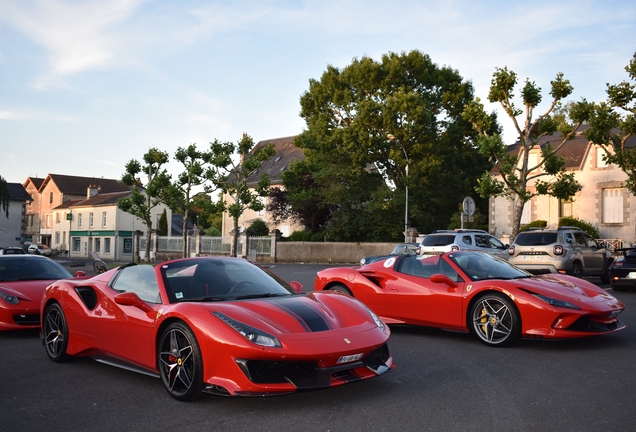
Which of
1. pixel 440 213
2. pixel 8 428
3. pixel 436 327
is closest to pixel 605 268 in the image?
pixel 436 327

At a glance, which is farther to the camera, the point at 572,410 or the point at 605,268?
the point at 605,268

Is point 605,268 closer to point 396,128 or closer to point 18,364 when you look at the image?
point 18,364

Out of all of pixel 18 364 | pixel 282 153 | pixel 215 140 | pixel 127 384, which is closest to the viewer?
pixel 127 384

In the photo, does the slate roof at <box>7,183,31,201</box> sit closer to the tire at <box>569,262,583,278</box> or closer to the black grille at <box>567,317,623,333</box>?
the tire at <box>569,262,583,278</box>

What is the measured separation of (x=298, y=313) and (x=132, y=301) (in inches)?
65.3

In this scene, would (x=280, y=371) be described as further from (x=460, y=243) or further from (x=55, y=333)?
(x=460, y=243)

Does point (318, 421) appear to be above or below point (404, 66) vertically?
below

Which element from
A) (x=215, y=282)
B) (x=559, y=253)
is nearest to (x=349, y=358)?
(x=215, y=282)

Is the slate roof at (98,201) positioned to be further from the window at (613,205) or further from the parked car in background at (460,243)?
the parked car in background at (460,243)

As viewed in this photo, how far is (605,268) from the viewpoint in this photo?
65.9ft

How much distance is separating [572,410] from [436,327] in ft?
12.7

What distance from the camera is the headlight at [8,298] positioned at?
956 centimetres

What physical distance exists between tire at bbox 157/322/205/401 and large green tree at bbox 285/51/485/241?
117 ft

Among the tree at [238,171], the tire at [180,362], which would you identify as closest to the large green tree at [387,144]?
the tree at [238,171]
